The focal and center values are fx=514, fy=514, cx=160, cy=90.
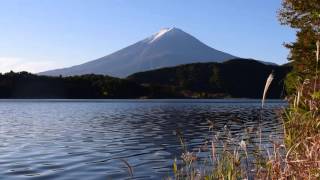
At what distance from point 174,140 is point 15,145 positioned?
11510 millimetres

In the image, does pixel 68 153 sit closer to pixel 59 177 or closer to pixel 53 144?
pixel 53 144

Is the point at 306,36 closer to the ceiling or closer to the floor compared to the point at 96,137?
closer to the ceiling

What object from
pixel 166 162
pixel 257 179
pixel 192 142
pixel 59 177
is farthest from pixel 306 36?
pixel 257 179

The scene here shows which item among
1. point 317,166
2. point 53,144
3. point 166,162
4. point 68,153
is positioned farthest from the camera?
point 53,144

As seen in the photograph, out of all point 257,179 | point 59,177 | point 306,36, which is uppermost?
point 306,36

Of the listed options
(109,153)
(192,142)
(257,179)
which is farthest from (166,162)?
(257,179)

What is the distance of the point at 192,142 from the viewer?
3719 centimetres

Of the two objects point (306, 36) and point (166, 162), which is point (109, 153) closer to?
point (166, 162)

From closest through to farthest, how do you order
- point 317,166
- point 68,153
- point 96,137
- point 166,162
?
point 317,166 < point 166,162 < point 68,153 < point 96,137

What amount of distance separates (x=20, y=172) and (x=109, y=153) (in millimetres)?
8370

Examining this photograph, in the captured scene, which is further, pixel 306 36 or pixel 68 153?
pixel 306 36

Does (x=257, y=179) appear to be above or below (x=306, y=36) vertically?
below

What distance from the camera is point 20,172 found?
21.7 m

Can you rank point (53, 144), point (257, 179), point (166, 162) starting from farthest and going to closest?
point (53, 144) → point (166, 162) → point (257, 179)
